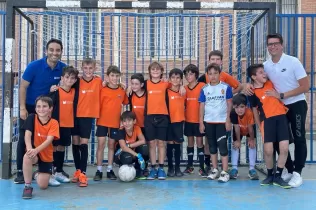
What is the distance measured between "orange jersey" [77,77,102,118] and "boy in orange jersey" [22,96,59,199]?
0.57m

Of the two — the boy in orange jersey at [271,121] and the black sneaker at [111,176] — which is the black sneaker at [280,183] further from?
the black sneaker at [111,176]

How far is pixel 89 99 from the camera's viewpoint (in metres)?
5.89

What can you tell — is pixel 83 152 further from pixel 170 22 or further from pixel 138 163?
pixel 170 22

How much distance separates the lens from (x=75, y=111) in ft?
19.3

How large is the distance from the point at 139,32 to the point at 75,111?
348 cm

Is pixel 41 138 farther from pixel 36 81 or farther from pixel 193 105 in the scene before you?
pixel 193 105

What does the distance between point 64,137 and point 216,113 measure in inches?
87.5

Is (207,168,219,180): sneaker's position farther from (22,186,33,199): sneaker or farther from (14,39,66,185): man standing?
(22,186,33,199): sneaker

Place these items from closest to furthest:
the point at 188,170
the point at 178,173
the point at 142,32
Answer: the point at 178,173 → the point at 188,170 → the point at 142,32

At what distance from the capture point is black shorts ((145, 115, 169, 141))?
607 cm

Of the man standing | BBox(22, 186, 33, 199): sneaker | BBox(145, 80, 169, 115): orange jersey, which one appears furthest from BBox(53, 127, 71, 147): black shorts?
BBox(145, 80, 169, 115): orange jersey

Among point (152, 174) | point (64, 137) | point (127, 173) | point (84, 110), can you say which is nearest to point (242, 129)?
point (152, 174)

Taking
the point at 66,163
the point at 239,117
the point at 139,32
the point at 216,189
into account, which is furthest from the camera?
the point at 139,32

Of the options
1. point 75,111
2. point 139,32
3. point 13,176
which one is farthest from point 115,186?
point 139,32
